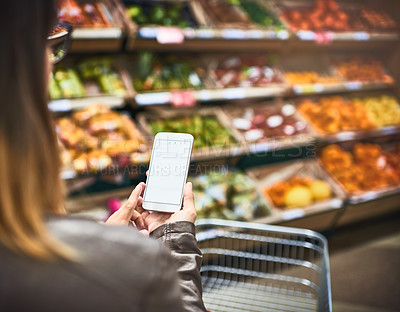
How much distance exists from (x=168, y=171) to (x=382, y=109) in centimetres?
356

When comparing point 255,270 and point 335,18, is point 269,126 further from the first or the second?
point 335,18

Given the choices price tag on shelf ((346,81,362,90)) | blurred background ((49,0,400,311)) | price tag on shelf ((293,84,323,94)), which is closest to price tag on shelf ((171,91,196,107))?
blurred background ((49,0,400,311))

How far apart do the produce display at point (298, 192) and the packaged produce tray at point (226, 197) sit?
0.59 ft

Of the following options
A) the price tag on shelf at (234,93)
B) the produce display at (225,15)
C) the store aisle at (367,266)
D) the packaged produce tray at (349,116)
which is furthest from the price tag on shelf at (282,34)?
the store aisle at (367,266)

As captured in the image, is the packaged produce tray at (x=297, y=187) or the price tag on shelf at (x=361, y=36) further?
the price tag on shelf at (x=361, y=36)

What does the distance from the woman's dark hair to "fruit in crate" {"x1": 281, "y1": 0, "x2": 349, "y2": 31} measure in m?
3.44

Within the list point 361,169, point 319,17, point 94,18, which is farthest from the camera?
point 319,17

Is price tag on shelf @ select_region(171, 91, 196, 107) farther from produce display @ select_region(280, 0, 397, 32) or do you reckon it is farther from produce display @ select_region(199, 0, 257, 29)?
produce display @ select_region(280, 0, 397, 32)

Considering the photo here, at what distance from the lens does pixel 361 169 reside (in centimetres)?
372

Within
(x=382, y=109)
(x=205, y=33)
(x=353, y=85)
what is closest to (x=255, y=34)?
(x=205, y=33)

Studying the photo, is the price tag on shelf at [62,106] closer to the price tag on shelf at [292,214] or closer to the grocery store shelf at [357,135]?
the price tag on shelf at [292,214]

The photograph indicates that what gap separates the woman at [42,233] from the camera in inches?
20.7

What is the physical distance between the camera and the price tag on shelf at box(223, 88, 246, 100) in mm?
3295

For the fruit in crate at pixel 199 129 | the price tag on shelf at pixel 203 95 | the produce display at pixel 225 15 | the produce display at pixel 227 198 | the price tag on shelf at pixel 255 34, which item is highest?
the produce display at pixel 225 15
